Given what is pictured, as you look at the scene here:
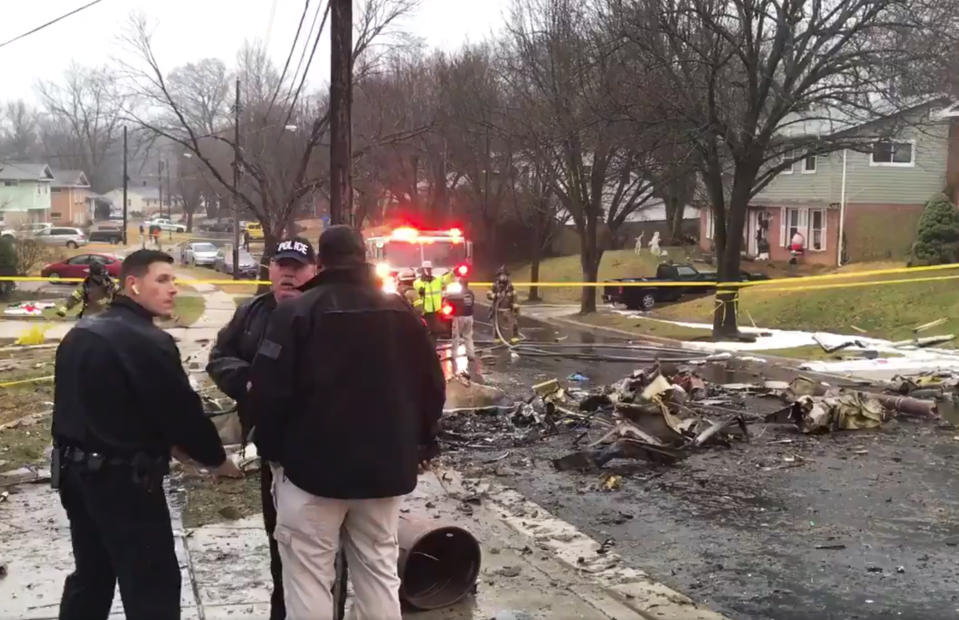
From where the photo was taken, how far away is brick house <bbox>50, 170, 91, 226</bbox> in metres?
92.4

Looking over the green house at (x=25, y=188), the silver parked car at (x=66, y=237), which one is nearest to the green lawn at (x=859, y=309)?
the silver parked car at (x=66, y=237)

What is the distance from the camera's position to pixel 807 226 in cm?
4150

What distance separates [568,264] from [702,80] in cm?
2818

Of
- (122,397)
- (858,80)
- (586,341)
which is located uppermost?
(858,80)

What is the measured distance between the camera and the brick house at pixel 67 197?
303 feet

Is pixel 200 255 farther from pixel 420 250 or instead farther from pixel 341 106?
pixel 341 106

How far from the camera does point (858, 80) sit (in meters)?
21.2

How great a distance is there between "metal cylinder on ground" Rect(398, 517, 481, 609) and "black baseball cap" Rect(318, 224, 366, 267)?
6.73 feet

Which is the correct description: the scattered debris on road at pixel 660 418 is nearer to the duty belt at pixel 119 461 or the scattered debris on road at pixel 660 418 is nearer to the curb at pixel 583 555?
the curb at pixel 583 555

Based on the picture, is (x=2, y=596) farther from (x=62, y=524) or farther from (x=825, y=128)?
(x=825, y=128)

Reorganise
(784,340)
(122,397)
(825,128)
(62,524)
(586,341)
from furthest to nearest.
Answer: (825,128), (586,341), (784,340), (62,524), (122,397)

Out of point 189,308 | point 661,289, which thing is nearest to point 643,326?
point 661,289

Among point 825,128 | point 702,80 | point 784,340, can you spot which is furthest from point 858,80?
point 825,128

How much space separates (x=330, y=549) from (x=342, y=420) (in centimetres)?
57
